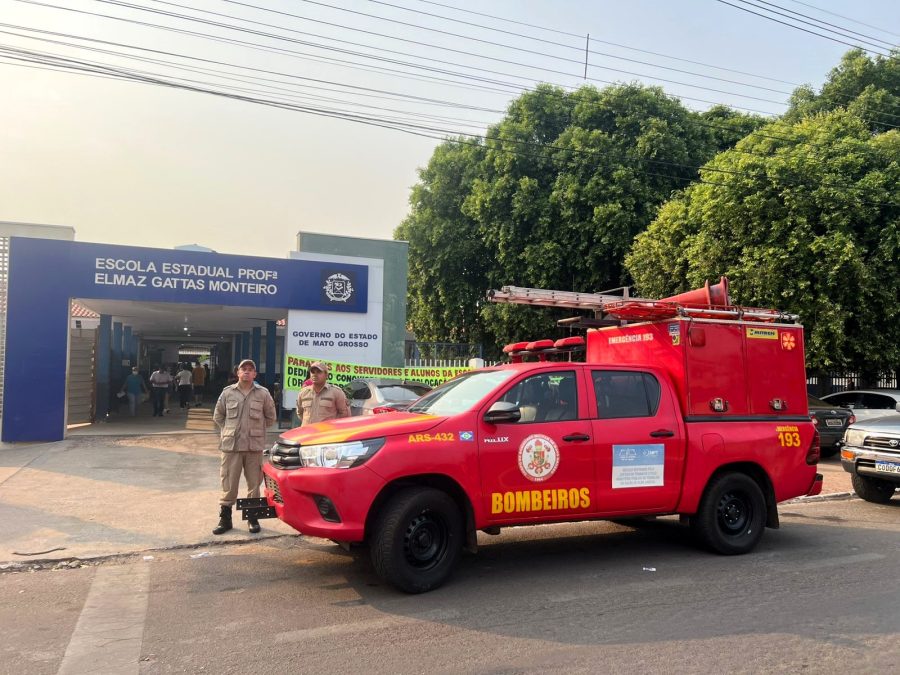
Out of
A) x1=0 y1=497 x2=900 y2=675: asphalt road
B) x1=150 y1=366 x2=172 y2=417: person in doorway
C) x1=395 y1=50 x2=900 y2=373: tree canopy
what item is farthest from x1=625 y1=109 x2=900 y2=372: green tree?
x1=150 y1=366 x2=172 y2=417: person in doorway

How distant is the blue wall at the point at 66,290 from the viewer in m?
13.4

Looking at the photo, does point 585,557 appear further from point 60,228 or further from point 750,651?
point 60,228

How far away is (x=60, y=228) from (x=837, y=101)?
22.8 m

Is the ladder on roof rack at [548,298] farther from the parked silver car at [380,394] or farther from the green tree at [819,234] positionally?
the green tree at [819,234]

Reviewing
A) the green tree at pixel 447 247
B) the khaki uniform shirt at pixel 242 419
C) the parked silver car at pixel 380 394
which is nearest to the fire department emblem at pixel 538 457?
the khaki uniform shirt at pixel 242 419

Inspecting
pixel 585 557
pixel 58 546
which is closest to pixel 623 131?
pixel 585 557

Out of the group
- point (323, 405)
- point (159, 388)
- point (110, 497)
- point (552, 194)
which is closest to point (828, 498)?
point (323, 405)

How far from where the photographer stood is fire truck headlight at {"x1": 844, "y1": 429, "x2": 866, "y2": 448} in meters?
9.27

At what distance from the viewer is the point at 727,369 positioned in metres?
6.76

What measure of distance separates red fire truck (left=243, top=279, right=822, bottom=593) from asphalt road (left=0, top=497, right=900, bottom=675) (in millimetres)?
461

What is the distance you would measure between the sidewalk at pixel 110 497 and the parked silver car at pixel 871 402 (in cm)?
192

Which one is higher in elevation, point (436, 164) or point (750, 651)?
point (436, 164)

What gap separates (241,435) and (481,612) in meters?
3.39

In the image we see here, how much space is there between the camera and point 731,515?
21.8 feet
